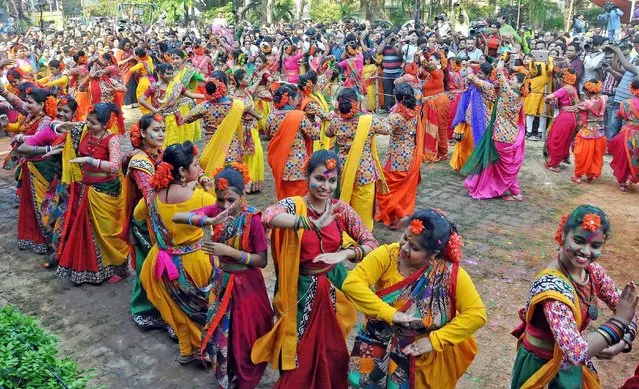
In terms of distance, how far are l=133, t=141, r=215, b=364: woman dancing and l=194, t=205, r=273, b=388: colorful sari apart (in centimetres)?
35

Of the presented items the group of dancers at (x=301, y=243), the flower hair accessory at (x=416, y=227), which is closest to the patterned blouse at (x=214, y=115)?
the group of dancers at (x=301, y=243)

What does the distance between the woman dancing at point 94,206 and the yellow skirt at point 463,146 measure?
5601 millimetres

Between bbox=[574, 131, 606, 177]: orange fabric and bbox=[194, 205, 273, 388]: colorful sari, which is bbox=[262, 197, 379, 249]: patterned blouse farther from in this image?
bbox=[574, 131, 606, 177]: orange fabric

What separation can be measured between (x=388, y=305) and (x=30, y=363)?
161 centimetres

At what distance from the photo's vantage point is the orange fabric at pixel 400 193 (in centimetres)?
682

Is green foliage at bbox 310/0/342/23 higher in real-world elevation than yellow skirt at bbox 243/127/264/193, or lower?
higher

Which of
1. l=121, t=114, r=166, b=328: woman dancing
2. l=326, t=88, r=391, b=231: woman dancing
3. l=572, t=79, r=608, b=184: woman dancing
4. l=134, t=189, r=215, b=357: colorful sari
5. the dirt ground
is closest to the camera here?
l=134, t=189, r=215, b=357: colorful sari

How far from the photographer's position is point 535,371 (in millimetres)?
2801

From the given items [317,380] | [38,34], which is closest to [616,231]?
[317,380]

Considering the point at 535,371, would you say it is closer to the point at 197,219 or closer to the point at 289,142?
the point at 197,219

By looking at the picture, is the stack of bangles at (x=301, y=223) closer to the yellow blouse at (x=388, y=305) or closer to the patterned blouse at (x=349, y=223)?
the patterned blouse at (x=349, y=223)

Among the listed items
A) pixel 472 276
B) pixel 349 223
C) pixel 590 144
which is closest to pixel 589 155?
pixel 590 144

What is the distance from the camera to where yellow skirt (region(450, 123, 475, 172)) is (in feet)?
29.6

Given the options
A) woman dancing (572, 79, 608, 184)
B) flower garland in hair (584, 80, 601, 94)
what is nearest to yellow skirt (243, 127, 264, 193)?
woman dancing (572, 79, 608, 184)
